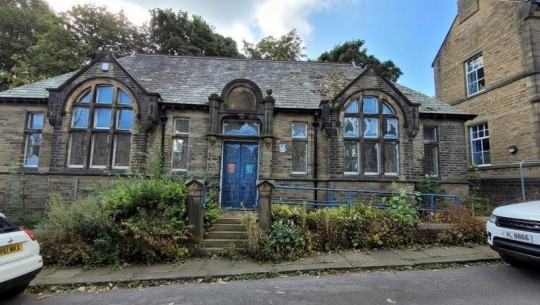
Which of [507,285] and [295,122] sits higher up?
[295,122]

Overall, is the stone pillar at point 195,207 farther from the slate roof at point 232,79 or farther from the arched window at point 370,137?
the arched window at point 370,137

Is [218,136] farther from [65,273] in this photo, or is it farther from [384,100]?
[384,100]

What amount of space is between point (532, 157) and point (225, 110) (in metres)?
13.1

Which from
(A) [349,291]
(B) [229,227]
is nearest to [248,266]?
(B) [229,227]

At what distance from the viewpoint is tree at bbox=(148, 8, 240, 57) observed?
28.0 m

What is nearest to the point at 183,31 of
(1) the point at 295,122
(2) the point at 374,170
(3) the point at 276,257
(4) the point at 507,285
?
(1) the point at 295,122

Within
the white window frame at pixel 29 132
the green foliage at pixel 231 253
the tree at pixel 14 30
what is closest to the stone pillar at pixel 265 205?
the green foliage at pixel 231 253

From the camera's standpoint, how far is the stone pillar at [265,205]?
6.97 m

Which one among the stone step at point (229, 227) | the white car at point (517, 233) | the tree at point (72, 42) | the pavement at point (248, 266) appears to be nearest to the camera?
the white car at point (517, 233)

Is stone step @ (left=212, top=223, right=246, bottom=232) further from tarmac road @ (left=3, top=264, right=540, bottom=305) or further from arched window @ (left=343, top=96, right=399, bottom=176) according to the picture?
arched window @ (left=343, top=96, right=399, bottom=176)

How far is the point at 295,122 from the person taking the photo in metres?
11.5

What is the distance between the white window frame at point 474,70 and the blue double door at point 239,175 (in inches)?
524

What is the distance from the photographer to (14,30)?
24.7 m

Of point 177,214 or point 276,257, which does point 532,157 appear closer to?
point 276,257
